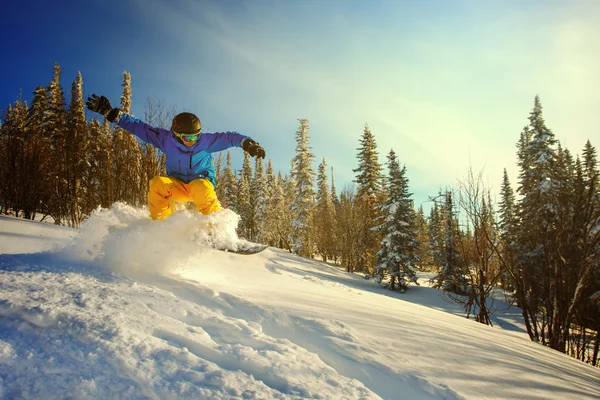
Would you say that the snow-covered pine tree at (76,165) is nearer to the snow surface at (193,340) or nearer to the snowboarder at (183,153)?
the snowboarder at (183,153)

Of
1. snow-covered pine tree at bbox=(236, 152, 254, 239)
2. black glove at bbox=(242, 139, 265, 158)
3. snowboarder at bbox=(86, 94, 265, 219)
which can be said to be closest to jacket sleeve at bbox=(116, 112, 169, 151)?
snowboarder at bbox=(86, 94, 265, 219)

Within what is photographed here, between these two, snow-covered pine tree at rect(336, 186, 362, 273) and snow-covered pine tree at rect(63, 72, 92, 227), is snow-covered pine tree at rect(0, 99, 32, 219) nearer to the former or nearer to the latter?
snow-covered pine tree at rect(63, 72, 92, 227)

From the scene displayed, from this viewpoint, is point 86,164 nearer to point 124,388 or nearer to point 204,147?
point 204,147

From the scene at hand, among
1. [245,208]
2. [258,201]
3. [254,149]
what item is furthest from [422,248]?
[254,149]

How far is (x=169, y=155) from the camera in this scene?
429 centimetres

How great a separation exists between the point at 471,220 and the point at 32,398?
8.65m

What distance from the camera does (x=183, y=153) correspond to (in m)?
4.23

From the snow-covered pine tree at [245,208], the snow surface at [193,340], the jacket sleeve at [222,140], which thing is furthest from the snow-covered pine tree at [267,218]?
the snow surface at [193,340]

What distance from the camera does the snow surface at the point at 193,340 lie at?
53.4 inches

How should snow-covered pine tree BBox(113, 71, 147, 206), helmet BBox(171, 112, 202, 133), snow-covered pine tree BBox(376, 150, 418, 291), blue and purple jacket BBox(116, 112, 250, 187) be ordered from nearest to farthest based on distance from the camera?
helmet BBox(171, 112, 202, 133), blue and purple jacket BBox(116, 112, 250, 187), snow-covered pine tree BBox(113, 71, 147, 206), snow-covered pine tree BBox(376, 150, 418, 291)

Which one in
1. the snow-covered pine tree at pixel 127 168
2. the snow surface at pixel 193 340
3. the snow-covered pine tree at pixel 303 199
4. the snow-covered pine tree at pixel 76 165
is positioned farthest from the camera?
the snow-covered pine tree at pixel 303 199

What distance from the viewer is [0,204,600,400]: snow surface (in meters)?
1.36

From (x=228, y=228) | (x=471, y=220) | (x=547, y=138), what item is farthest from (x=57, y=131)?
(x=547, y=138)

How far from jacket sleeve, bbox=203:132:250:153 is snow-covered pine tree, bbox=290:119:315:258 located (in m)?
24.7
